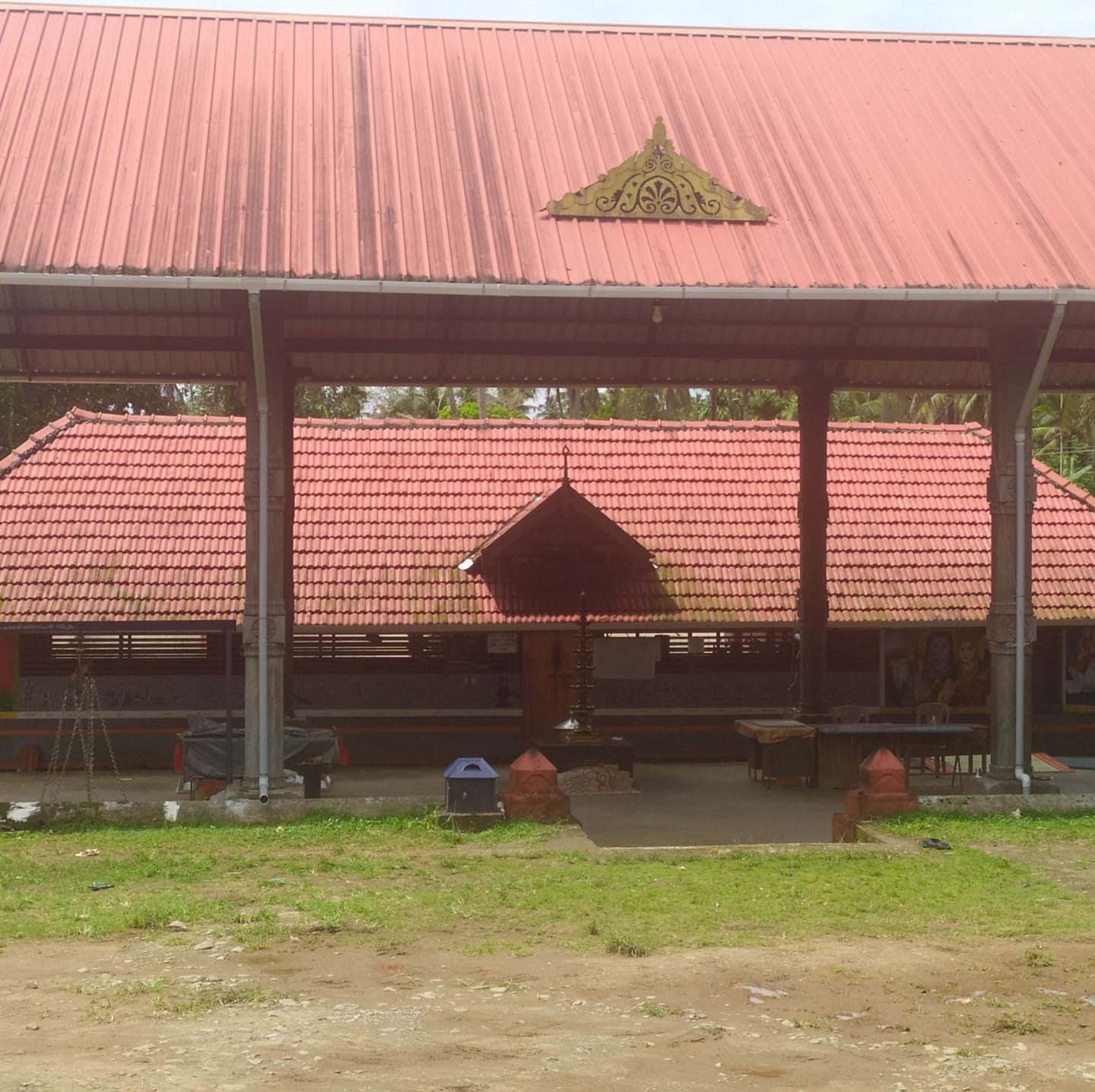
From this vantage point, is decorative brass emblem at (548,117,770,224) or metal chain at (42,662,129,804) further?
metal chain at (42,662,129,804)

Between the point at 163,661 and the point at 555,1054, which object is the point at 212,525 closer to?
the point at 163,661

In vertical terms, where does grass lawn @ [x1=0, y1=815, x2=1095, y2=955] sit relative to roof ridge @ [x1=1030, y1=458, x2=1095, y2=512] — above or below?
below

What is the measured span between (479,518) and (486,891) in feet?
35.9

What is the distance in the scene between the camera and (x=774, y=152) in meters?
16.3

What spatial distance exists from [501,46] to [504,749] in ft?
28.9

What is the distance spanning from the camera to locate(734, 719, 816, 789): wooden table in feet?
58.5

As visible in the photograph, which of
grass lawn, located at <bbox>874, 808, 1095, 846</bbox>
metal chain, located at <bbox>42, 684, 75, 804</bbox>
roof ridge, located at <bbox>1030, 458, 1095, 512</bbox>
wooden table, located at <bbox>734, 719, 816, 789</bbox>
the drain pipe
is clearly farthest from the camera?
roof ridge, located at <bbox>1030, 458, 1095, 512</bbox>

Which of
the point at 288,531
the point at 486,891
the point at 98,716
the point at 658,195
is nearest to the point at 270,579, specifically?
the point at 288,531

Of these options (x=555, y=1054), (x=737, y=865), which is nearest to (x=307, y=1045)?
(x=555, y=1054)

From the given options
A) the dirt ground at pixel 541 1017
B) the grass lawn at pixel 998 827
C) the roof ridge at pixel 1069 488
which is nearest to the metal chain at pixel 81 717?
the grass lawn at pixel 998 827

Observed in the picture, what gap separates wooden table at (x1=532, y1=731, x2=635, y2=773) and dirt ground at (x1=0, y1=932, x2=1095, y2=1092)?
7.91 m

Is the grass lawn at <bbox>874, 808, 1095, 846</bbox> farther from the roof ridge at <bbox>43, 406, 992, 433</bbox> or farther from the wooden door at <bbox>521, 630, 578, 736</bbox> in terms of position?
the roof ridge at <bbox>43, 406, 992, 433</bbox>

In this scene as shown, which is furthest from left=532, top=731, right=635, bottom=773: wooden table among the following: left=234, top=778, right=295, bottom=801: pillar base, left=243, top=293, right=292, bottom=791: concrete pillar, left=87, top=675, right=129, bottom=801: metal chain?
left=87, top=675, right=129, bottom=801: metal chain

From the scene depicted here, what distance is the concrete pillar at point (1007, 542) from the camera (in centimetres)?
1475
